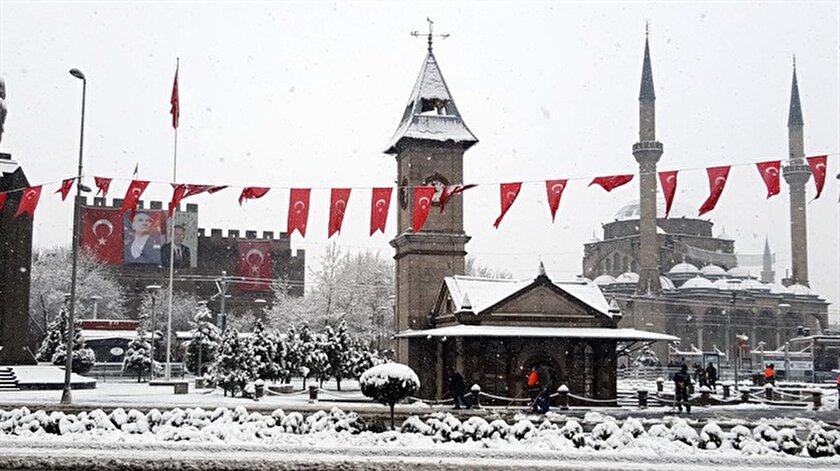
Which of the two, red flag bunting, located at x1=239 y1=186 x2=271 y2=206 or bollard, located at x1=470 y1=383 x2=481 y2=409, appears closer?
red flag bunting, located at x1=239 y1=186 x2=271 y2=206

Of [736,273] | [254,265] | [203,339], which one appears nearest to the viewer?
[203,339]

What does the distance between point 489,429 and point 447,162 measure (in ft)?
75.4

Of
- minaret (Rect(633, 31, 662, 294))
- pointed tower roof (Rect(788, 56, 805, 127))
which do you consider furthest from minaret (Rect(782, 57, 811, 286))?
minaret (Rect(633, 31, 662, 294))

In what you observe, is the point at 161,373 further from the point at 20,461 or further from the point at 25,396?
the point at 20,461

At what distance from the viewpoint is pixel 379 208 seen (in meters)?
27.2

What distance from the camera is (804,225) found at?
84.9 m

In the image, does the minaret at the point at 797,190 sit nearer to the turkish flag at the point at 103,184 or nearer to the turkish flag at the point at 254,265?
the turkish flag at the point at 254,265

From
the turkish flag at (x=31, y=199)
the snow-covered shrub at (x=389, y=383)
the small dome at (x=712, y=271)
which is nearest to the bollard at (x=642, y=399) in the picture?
the snow-covered shrub at (x=389, y=383)

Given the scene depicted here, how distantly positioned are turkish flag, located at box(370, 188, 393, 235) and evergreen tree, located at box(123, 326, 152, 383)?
30.3 metres

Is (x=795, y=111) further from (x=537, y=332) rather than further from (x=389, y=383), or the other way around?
(x=389, y=383)

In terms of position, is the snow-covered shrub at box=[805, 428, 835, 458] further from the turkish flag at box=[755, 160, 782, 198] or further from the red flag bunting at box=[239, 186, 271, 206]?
the red flag bunting at box=[239, 186, 271, 206]

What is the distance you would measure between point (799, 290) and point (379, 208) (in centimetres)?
7094

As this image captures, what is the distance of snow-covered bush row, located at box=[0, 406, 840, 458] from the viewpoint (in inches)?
695

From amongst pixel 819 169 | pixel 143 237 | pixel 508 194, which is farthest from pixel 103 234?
pixel 819 169
